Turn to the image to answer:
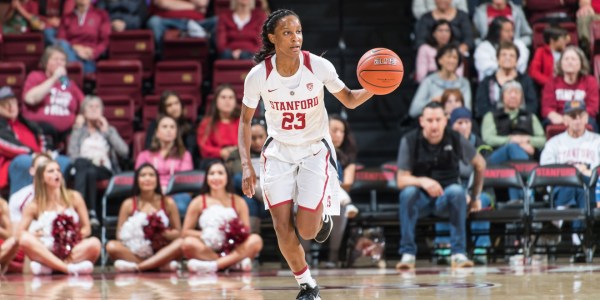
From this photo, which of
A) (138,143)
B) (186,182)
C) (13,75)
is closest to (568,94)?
(186,182)

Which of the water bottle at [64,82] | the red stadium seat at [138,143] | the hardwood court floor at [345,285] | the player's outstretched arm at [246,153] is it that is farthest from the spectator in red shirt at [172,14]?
the player's outstretched arm at [246,153]

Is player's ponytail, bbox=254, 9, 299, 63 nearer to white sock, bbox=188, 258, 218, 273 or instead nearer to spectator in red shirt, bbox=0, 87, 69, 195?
white sock, bbox=188, 258, 218, 273

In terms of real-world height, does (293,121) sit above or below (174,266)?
above

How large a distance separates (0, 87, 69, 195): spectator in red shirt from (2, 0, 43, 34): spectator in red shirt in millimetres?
2485

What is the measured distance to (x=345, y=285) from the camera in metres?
8.16

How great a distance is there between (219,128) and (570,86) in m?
4.08

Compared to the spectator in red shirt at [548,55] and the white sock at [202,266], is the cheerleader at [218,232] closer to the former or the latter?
the white sock at [202,266]

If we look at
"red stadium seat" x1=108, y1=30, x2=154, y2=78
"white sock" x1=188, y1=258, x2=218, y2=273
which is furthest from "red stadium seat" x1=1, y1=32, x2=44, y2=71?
"white sock" x1=188, y1=258, x2=218, y2=273

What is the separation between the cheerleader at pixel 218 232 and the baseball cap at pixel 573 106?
3626mm

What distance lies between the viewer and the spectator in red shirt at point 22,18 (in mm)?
14227

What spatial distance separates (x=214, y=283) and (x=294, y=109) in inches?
90.5

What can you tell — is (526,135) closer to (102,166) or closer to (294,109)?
(102,166)

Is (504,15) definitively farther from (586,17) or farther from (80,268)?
(80,268)

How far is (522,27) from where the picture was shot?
13688 mm
